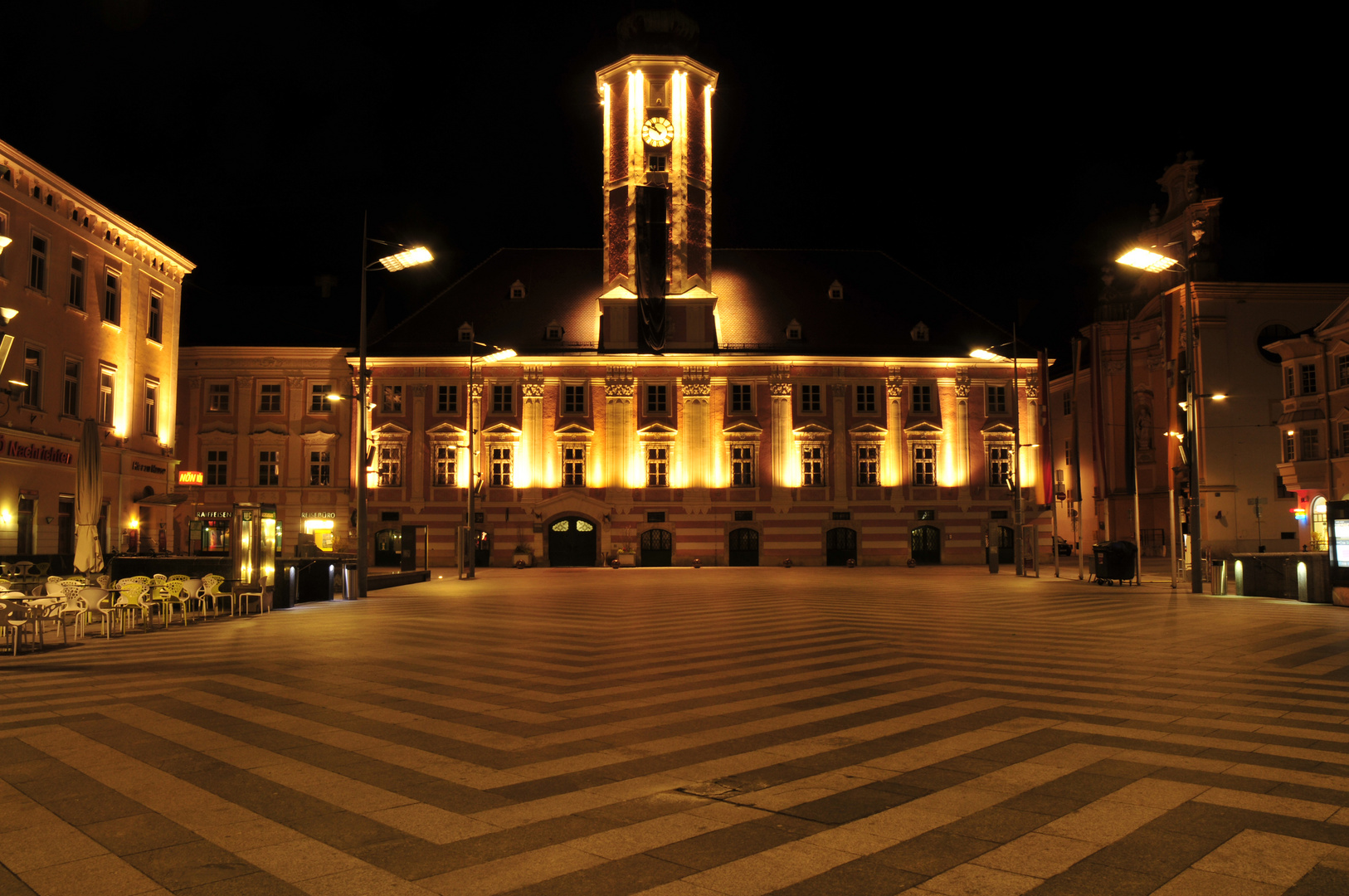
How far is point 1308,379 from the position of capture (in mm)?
44250

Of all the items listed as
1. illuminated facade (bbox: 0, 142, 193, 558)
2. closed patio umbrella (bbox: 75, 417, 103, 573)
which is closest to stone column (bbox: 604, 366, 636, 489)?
illuminated facade (bbox: 0, 142, 193, 558)

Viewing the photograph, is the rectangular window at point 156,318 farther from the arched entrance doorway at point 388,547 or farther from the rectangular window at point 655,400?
the rectangular window at point 655,400

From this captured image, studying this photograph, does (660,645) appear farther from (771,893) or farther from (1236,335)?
(1236,335)

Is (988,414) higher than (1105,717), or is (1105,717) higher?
(988,414)

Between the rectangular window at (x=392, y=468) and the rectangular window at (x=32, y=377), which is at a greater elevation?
the rectangular window at (x=32, y=377)

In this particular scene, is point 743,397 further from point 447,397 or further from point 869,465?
point 447,397

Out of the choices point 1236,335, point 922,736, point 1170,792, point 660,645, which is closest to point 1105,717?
point 922,736

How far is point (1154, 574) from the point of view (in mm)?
39938

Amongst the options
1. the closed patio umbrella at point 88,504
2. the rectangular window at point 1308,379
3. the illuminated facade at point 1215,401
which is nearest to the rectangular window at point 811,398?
the illuminated facade at point 1215,401

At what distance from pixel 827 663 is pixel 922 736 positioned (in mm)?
4665

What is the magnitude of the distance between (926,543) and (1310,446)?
18707 millimetres

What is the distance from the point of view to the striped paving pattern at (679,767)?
17.3 feet

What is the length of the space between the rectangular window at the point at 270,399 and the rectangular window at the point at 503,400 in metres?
11.9

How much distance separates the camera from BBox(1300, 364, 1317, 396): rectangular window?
144 ft
